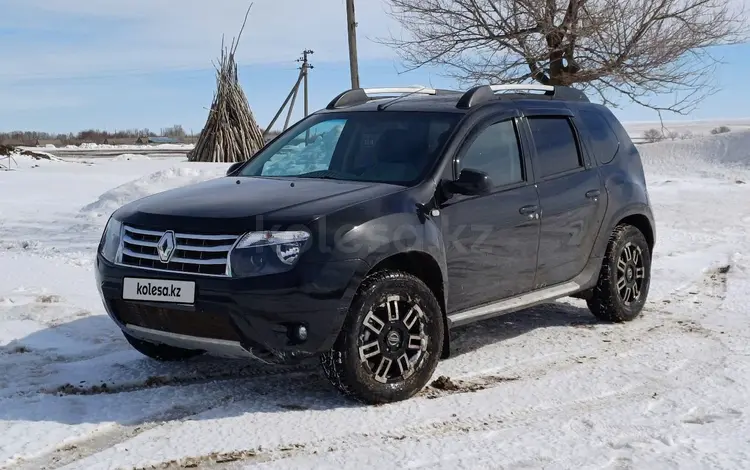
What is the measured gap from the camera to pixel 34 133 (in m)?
62.8

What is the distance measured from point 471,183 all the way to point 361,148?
0.88 m

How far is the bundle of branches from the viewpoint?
20562 millimetres

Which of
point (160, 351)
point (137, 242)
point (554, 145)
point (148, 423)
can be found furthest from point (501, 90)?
point (148, 423)

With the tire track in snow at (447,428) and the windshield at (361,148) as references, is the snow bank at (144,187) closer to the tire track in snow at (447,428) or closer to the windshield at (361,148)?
the windshield at (361,148)

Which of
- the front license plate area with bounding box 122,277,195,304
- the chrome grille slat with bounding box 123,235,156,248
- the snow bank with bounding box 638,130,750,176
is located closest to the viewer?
the front license plate area with bounding box 122,277,195,304

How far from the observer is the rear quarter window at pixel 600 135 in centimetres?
678

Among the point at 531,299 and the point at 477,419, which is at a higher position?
the point at 531,299

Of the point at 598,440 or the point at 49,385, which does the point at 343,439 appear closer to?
the point at 598,440

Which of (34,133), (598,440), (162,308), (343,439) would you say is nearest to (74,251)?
(162,308)

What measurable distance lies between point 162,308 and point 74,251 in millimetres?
5734

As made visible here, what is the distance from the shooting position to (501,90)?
6.26m

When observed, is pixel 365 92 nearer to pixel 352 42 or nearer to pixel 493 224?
pixel 493 224

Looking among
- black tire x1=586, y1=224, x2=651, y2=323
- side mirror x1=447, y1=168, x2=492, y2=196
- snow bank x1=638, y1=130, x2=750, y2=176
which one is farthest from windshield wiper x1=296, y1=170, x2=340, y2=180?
snow bank x1=638, y1=130, x2=750, y2=176

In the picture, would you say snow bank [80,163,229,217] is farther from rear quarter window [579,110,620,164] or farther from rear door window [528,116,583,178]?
rear door window [528,116,583,178]
